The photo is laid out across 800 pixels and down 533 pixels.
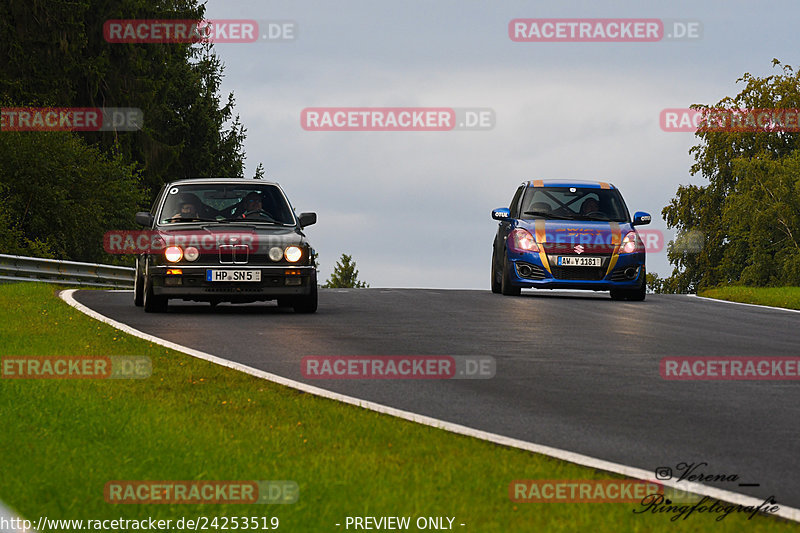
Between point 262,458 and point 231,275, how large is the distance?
913cm

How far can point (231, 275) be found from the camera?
15773mm

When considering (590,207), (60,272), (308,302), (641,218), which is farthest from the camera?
(60,272)

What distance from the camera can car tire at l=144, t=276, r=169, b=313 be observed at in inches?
627

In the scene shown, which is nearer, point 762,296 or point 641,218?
point 641,218

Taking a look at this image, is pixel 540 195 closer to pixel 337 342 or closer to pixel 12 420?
pixel 337 342

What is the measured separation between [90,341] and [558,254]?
9.25 metres

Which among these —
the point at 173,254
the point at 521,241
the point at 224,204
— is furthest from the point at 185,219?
the point at 521,241

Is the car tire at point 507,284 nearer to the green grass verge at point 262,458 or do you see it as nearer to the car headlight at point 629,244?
the car headlight at point 629,244

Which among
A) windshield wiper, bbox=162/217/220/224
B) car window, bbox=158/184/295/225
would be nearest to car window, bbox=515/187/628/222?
car window, bbox=158/184/295/225

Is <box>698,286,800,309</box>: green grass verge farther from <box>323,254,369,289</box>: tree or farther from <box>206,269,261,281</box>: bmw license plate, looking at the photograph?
<box>323,254,369,289</box>: tree

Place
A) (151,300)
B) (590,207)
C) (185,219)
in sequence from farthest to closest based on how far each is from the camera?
(590,207)
(185,219)
(151,300)

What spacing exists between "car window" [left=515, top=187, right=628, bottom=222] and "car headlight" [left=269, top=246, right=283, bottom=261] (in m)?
5.98

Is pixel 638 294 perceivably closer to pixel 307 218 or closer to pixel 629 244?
pixel 629 244

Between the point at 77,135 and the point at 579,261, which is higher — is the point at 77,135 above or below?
above
